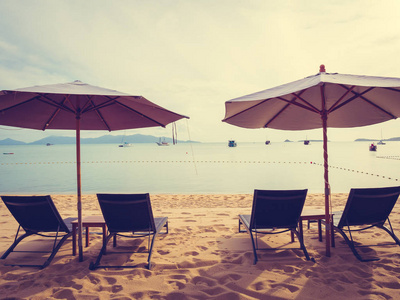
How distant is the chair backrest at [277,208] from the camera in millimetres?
3406

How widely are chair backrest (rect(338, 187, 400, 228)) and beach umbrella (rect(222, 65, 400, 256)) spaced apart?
0.99 feet

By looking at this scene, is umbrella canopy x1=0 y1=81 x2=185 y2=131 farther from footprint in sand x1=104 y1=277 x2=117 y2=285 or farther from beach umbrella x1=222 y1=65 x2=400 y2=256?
footprint in sand x1=104 y1=277 x2=117 y2=285

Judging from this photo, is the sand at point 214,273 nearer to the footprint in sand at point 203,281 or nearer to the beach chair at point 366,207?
the footprint in sand at point 203,281

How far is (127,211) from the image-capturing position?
131 inches

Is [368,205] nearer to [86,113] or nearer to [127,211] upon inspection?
[127,211]

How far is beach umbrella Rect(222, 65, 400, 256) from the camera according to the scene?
3.49 m

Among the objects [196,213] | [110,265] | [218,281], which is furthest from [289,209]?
[196,213]

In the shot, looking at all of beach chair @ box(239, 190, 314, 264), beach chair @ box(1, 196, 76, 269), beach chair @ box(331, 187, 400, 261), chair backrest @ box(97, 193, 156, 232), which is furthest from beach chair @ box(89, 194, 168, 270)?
beach chair @ box(331, 187, 400, 261)

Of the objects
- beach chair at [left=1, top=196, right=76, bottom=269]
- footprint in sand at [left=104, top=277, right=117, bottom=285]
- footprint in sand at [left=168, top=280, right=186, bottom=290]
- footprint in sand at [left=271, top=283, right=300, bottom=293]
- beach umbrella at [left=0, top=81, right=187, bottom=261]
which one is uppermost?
beach umbrella at [left=0, top=81, right=187, bottom=261]

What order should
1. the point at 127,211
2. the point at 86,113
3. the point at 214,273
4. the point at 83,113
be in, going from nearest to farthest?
the point at 214,273
the point at 127,211
the point at 83,113
the point at 86,113

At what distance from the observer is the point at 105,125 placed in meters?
4.96

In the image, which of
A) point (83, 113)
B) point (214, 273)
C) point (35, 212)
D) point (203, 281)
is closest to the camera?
point (203, 281)

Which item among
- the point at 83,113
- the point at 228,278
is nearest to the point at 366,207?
the point at 228,278

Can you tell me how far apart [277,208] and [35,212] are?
313 centimetres
